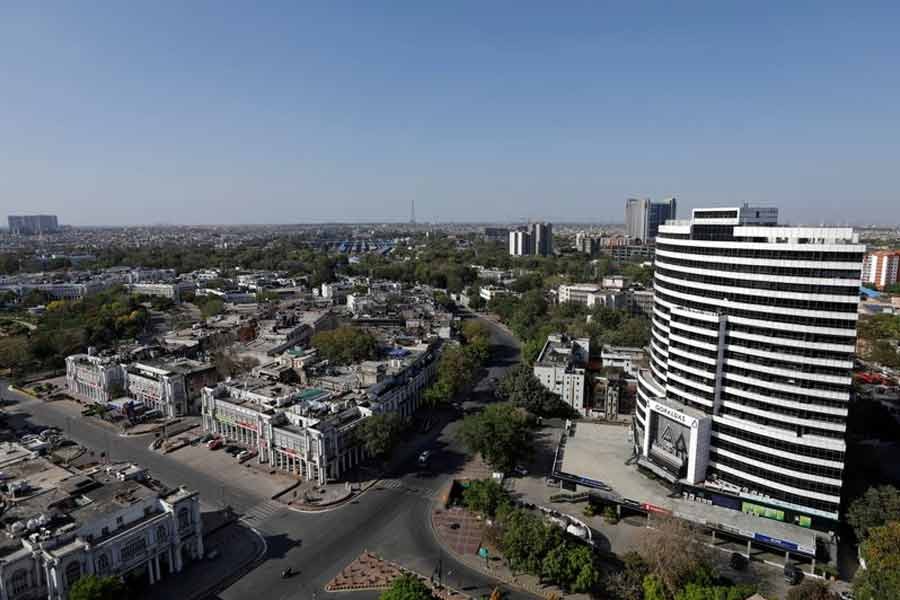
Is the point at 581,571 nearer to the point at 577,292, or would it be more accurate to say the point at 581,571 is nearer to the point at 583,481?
the point at 583,481

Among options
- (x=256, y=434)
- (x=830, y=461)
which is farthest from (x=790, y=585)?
(x=256, y=434)

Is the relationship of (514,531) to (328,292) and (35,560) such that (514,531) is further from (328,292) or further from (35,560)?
(328,292)

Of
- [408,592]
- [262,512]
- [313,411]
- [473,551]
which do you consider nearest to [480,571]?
[473,551]

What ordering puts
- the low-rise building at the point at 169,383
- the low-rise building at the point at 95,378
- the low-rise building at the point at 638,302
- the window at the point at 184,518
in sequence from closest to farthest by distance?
1. the window at the point at 184,518
2. the low-rise building at the point at 169,383
3. the low-rise building at the point at 95,378
4. the low-rise building at the point at 638,302

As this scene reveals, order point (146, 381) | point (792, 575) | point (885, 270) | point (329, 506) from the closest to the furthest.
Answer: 1. point (792, 575)
2. point (329, 506)
3. point (146, 381)
4. point (885, 270)

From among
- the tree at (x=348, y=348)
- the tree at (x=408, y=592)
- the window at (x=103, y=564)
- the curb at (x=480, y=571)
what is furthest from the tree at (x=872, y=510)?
the tree at (x=348, y=348)

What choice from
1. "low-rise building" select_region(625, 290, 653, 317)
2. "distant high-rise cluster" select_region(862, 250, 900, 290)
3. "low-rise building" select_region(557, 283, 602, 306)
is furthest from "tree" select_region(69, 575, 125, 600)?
"distant high-rise cluster" select_region(862, 250, 900, 290)

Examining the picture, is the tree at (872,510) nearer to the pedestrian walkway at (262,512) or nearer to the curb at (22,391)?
the pedestrian walkway at (262,512)
